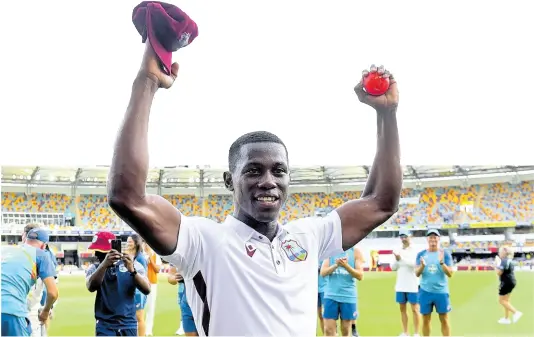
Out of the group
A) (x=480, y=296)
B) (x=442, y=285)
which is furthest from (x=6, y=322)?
(x=480, y=296)

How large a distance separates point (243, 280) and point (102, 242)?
3613 millimetres

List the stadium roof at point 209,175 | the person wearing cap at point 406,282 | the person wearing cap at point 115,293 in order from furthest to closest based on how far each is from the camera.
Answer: the stadium roof at point 209,175, the person wearing cap at point 406,282, the person wearing cap at point 115,293

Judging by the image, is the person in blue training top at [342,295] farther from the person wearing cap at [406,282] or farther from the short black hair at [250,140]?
the short black hair at [250,140]

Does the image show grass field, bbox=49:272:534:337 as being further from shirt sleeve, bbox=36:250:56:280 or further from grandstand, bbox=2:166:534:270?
grandstand, bbox=2:166:534:270

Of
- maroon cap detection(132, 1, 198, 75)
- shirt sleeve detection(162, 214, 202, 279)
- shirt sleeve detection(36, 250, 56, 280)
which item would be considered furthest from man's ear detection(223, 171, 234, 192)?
shirt sleeve detection(36, 250, 56, 280)

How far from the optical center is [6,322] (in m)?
4.02

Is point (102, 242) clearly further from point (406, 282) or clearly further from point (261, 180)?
point (406, 282)

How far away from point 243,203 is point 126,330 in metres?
3.57

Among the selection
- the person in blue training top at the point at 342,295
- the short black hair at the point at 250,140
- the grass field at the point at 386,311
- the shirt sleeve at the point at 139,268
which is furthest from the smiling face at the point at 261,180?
the grass field at the point at 386,311

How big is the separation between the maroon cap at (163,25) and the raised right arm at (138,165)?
32 millimetres

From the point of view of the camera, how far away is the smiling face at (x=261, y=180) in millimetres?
1336

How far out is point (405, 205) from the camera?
98.1ft

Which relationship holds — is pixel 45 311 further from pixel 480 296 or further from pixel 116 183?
pixel 480 296

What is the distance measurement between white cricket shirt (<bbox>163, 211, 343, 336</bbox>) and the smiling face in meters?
0.07
